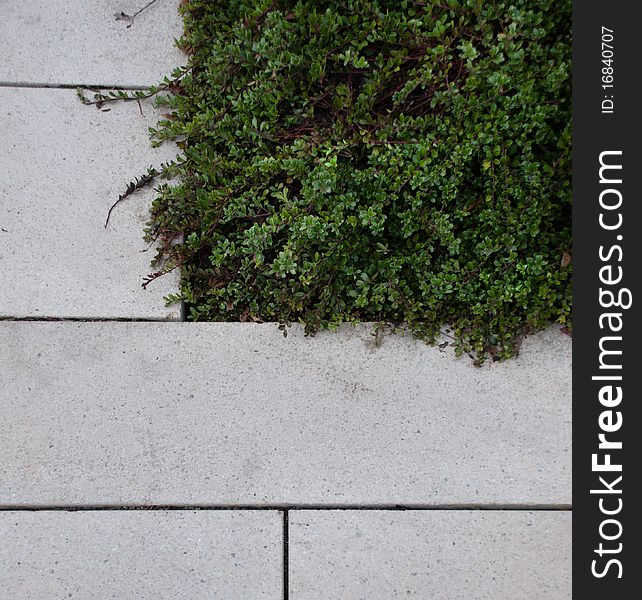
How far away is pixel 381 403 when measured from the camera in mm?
2426

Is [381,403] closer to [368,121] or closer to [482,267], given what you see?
[482,267]

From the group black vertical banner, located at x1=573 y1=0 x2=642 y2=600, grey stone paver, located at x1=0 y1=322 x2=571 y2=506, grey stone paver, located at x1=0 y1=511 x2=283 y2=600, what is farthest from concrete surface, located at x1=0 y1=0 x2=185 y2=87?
grey stone paver, located at x1=0 y1=511 x2=283 y2=600

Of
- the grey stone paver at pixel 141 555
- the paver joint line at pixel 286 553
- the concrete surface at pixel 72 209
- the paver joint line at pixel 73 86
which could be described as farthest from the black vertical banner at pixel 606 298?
the paver joint line at pixel 73 86

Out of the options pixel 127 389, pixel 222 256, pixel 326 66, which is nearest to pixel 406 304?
pixel 222 256

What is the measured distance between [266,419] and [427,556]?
85cm

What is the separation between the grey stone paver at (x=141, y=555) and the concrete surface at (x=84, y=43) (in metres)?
1.87

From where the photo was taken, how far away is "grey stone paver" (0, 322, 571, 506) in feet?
7.79

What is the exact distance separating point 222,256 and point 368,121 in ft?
2.64

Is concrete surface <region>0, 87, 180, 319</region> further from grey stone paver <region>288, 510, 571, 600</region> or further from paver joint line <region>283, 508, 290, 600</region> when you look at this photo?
grey stone paver <region>288, 510, 571, 600</region>

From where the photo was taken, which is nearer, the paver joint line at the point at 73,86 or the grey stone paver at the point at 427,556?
the grey stone paver at the point at 427,556

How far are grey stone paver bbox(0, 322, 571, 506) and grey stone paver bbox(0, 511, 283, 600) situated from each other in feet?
0.27

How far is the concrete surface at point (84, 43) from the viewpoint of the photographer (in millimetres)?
2578

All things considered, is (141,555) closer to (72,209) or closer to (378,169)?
(72,209)

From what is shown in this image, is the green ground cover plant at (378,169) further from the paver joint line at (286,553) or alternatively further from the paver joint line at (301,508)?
the paver joint line at (286,553)
